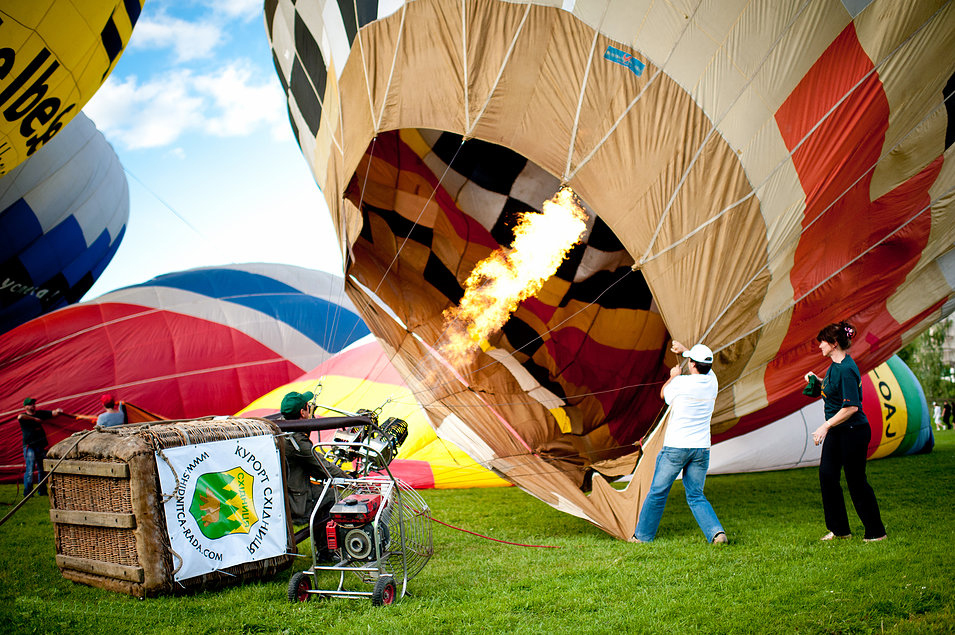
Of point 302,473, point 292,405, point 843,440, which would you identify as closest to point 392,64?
point 292,405

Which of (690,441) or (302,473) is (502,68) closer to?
(690,441)

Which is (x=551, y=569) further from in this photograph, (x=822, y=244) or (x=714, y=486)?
(x=714, y=486)

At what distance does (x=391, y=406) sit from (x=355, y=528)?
Answer: 186 inches

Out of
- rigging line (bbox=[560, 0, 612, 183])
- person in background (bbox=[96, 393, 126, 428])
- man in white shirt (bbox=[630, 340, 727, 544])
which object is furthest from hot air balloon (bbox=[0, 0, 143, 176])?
man in white shirt (bbox=[630, 340, 727, 544])

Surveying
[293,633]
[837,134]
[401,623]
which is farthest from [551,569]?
[837,134]

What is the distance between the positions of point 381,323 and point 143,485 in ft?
9.04

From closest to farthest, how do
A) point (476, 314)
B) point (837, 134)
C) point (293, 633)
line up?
point (293, 633) → point (837, 134) → point (476, 314)

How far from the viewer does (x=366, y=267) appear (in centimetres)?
590

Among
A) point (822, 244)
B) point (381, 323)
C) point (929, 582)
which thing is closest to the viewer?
point (929, 582)

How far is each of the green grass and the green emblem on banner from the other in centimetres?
29

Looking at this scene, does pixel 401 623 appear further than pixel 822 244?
→ No

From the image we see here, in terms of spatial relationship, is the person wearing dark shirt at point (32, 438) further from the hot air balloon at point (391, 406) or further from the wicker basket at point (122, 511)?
the wicker basket at point (122, 511)

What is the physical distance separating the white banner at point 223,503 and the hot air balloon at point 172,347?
4131 mm

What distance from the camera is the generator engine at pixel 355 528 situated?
302 centimetres
